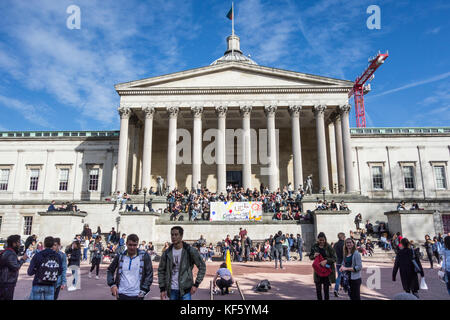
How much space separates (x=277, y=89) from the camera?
36.9m

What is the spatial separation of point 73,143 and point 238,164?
22.6 meters

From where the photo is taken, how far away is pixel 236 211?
27625mm

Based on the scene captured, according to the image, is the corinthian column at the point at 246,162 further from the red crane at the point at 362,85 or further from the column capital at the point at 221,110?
the red crane at the point at 362,85

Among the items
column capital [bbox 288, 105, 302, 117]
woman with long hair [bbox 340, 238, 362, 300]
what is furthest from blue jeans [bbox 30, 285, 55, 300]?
column capital [bbox 288, 105, 302, 117]

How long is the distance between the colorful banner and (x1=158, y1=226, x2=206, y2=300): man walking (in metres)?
21.3

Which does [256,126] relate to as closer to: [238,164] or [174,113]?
[238,164]

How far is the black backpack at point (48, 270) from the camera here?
6734 millimetres

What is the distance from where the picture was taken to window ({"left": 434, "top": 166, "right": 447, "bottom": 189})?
4228cm

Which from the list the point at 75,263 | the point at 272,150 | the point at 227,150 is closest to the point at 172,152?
the point at 227,150

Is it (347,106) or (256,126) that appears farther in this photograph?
(256,126)

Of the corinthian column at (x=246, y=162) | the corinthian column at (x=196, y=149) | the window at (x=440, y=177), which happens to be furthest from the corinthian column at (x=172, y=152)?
the window at (x=440, y=177)

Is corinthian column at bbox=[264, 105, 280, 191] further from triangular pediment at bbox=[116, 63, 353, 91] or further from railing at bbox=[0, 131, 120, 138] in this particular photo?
railing at bbox=[0, 131, 120, 138]

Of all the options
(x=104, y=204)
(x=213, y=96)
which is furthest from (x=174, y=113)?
(x=104, y=204)

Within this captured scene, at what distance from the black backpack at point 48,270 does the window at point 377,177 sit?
1684 inches
